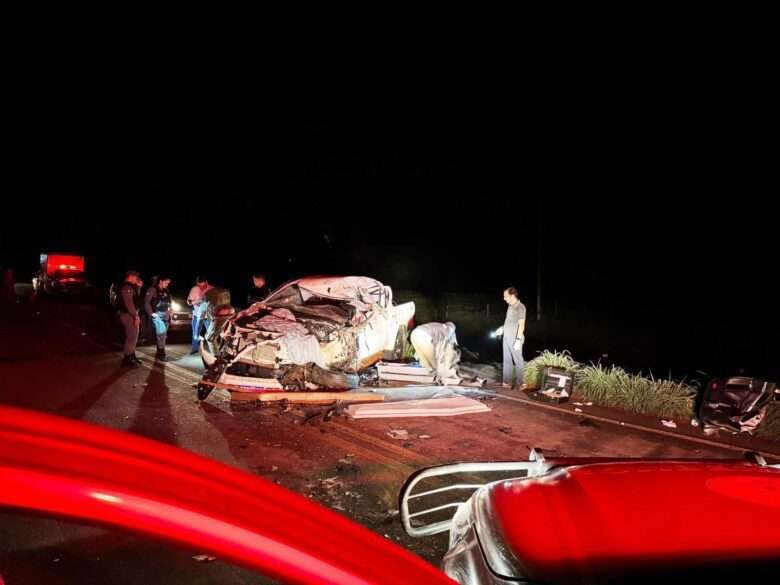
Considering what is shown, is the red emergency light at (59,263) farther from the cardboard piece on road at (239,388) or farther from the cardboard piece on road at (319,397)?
the cardboard piece on road at (319,397)

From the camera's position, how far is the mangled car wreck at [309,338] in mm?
7703

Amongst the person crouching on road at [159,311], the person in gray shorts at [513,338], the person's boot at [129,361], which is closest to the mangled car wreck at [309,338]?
the person in gray shorts at [513,338]

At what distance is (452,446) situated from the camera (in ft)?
20.1

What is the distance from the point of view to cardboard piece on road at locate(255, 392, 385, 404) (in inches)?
299

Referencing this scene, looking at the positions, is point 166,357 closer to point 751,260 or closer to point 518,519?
point 518,519

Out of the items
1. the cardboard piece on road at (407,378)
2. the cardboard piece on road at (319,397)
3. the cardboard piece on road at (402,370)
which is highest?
the cardboard piece on road at (319,397)

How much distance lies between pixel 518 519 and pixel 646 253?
1778 centimetres

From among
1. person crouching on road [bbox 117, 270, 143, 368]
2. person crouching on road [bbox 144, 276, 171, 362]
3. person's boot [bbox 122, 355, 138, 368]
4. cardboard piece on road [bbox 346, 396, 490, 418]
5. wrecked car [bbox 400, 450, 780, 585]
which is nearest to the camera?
wrecked car [bbox 400, 450, 780, 585]

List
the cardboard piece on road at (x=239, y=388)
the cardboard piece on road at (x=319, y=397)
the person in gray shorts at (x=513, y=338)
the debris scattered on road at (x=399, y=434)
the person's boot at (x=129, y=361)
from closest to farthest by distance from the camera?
the debris scattered on road at (x=399, y=434) → the cardboard piece on road at (x=239, y=388) → the cardboard piece on road at (x=319, y=397) → the person in gray shorts at (x=513, y=338) → the person's boot at (x=129, y=361)

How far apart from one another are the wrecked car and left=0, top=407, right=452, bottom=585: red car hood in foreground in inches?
28.4

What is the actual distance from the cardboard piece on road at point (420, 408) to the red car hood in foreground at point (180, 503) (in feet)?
19.9

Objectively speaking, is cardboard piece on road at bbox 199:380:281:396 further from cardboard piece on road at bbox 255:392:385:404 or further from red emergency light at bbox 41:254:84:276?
red emergency light at bbox 41:254:84:276

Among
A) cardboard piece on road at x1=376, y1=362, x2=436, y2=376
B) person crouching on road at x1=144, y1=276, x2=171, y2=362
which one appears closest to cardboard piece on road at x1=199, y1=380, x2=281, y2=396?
cardboard piece on road at x1=376, y1=362, x2=436, y2=376

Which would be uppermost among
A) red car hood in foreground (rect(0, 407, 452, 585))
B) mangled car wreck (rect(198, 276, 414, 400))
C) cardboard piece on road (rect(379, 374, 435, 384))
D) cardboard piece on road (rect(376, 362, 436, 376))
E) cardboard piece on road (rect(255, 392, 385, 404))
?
red car hood in foreground (rect(0, 407, 452, 585))
